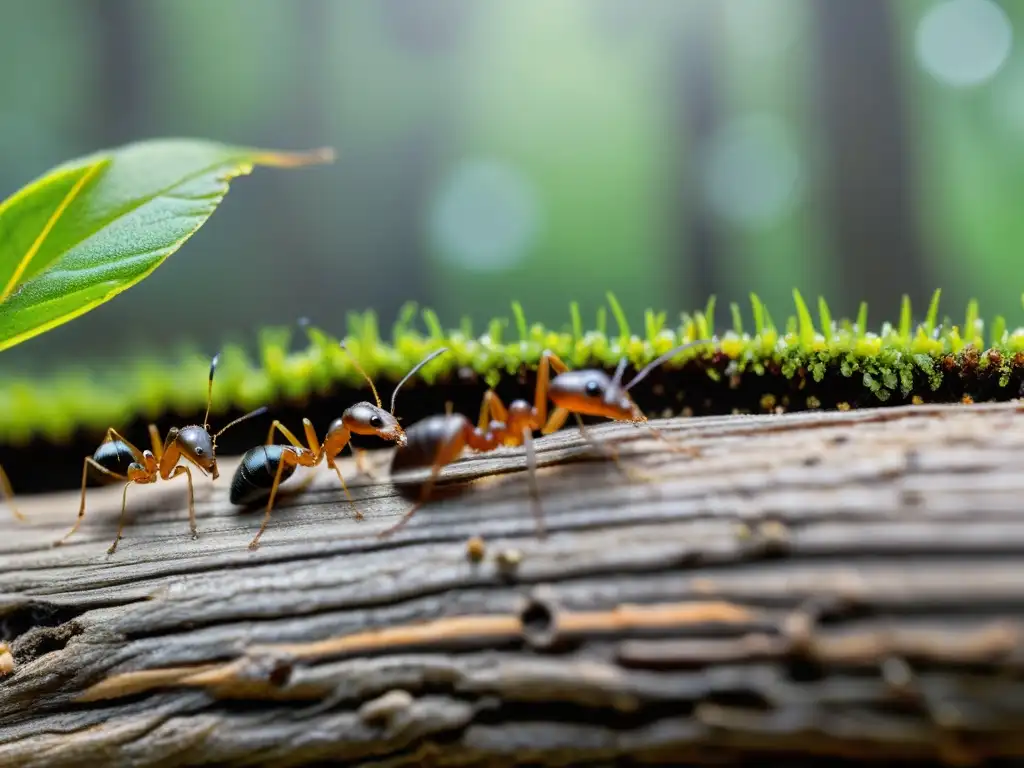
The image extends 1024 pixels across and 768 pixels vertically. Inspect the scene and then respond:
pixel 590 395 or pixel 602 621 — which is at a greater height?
pixel 590 395

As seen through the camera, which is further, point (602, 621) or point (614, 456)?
point (614, 456)

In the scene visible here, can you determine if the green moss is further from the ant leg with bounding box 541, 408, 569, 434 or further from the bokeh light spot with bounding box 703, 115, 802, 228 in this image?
the bokeh light spot with bounding box 703, 115, 802, 228

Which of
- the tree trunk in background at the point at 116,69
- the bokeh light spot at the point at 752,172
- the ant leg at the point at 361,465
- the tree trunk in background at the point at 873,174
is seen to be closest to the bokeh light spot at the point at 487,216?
the bokeh light spot at the point at 752,172

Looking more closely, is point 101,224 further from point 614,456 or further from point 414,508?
point 614,456

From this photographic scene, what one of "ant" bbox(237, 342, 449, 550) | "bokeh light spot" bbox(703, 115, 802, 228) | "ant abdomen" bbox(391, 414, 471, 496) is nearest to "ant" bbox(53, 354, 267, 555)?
"ant" bbox(237, 342, 449, 550)

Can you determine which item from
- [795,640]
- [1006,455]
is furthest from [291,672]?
[1006,455]

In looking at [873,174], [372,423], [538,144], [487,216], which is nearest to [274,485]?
[372,423]

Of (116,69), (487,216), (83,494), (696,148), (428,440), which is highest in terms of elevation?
(116,69)

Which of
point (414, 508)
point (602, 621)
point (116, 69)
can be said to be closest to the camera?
point (602, 621)

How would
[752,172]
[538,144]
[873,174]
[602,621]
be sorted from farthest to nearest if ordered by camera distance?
[538,144], [752,172], [873,174], [602,621]
